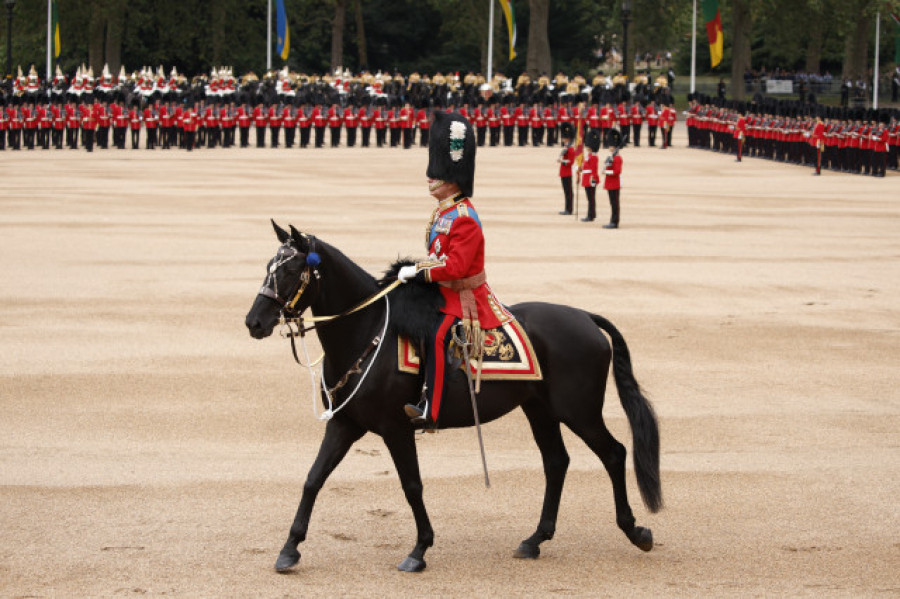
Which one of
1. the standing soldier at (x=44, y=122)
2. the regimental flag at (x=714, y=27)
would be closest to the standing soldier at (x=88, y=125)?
the standing soldier at (x=44, y=122)

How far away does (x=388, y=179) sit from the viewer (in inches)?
1209

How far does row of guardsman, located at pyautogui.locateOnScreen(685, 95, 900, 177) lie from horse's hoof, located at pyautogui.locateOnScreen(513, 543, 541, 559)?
1066 inches

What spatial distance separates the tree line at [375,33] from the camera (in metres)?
60.0

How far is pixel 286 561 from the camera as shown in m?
6.77

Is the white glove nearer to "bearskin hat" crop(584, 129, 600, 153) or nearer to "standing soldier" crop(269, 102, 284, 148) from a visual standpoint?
"bearskin hat" crop(584, 129, 600, 153)

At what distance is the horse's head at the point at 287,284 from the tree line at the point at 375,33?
53.1m

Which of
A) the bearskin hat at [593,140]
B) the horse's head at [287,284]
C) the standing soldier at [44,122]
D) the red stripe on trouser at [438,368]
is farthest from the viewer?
the standing soldier at [44,122]

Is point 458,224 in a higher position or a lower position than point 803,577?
higher

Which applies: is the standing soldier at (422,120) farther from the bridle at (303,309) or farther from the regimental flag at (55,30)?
the bridle at (303,309)

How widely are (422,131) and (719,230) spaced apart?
73.9ft

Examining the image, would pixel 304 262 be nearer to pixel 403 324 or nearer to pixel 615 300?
pixel 403 324

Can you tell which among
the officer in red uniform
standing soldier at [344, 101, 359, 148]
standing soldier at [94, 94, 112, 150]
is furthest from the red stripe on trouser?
standing soldier at [344, 101, 359, 148]

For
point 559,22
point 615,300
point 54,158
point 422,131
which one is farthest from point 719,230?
point 559,22

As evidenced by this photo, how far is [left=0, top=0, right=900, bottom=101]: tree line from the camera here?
60000 millimetres
